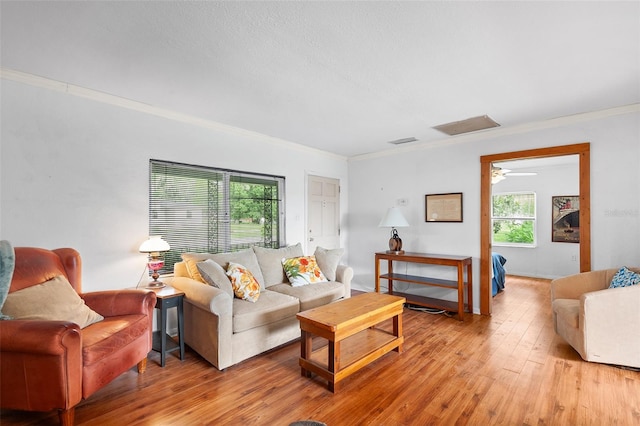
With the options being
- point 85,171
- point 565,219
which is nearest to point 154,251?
point 85,171

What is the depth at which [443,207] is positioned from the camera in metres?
4.52

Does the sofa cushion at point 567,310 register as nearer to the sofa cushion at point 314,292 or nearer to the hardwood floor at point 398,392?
the hardwood floor at point 398,392

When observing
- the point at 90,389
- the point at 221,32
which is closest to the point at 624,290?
the point at 221,32

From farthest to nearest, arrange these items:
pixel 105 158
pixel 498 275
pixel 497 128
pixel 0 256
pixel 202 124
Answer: pixel 498 275, pixel 497 128, pixel 202 124, pixel 105 158, pixel 0 256

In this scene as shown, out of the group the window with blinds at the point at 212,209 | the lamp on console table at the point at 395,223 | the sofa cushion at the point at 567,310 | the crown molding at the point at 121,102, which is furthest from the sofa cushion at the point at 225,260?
the sofa cushion at the point at 567,310

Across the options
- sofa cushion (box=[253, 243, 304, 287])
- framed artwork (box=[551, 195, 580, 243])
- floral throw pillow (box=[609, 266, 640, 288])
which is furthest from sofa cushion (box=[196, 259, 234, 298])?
framed artwork (box=[551, 195, 580, 243])

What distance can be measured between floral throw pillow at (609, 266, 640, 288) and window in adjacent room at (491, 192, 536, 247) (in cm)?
407

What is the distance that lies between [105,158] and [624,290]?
4.69 meters

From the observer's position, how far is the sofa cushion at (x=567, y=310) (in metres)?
2.78

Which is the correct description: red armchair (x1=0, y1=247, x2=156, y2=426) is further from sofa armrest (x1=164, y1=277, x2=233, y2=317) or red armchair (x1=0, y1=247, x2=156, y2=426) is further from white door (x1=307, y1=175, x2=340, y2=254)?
white door (x1=307, y1=175, x2=340, y2=254)

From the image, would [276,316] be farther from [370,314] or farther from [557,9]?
[557,9]

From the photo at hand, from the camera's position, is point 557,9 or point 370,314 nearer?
point 557,9

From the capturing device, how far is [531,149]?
381cm

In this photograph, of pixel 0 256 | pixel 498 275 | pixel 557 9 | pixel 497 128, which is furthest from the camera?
pixel 498 275
